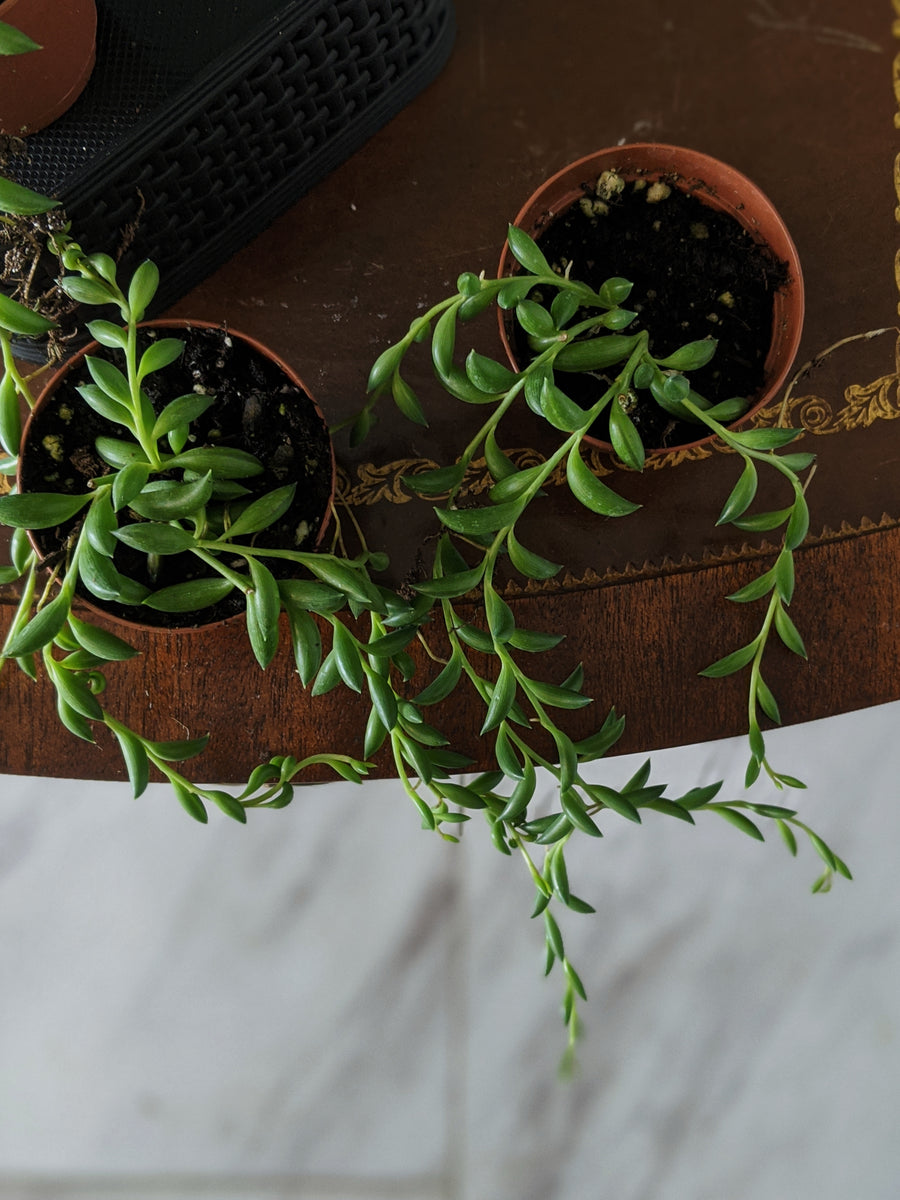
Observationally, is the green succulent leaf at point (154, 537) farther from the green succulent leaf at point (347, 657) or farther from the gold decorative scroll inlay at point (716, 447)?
the gold decorative scroll inlay at point (716, 447)

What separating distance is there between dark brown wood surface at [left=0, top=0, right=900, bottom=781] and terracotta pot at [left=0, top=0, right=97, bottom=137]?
207 millimetres

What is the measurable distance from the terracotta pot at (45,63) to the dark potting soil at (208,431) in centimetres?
16

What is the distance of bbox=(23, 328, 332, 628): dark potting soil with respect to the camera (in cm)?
74

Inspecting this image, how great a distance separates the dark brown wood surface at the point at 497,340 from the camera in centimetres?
84

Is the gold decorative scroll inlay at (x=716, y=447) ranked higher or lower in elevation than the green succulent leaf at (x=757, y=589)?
higher

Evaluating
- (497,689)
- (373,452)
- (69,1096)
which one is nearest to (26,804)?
(69,1096)

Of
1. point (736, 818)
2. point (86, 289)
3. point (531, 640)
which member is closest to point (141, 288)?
point (86, 289)

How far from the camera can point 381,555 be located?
76 cm

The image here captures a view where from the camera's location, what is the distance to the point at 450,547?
0.73m

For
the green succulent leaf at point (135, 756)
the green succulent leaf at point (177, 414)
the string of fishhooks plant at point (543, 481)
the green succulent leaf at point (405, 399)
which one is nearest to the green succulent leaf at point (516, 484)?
the string of fishhooks plant at point (543, 481)

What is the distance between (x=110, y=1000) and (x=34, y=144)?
42.9 inches

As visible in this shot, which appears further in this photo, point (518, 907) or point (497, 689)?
point (518, 907)

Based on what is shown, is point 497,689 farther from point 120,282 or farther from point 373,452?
point 120,282

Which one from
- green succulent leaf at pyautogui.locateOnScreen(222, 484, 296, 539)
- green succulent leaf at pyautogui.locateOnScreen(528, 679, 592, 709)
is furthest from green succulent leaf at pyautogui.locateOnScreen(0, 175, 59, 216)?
green succulent leaf at pyautogui.locateOnScreen(528, 679, 592, 709)
